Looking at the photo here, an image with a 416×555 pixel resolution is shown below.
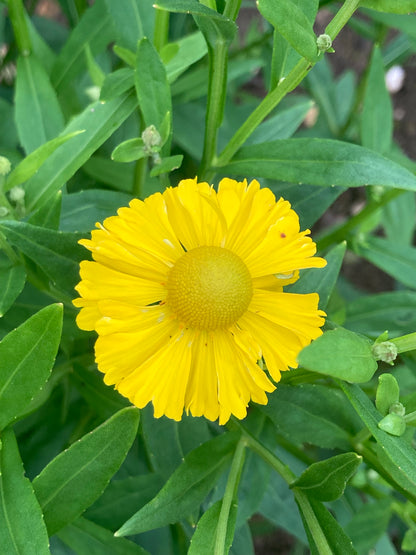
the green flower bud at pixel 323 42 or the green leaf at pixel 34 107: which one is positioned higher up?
the green flower bud at pixel 323 42

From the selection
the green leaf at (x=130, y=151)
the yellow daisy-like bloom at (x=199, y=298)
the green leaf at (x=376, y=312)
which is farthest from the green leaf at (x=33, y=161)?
the green leaf at (x=376, y=312)

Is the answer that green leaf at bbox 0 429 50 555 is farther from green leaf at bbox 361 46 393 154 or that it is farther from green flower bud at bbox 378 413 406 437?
green leaf at bbox 361 46 393 154

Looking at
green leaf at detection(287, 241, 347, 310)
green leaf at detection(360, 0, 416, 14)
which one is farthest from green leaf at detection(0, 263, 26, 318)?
green leaf at detection(360, 0, 416, 14)

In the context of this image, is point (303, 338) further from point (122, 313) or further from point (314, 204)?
point (314, 204)

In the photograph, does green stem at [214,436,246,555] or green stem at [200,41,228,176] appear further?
green stem at [200,41,228,176]

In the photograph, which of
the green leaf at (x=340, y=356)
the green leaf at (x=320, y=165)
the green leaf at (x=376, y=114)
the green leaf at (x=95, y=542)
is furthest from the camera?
the green leaf at (x=376, y=114)

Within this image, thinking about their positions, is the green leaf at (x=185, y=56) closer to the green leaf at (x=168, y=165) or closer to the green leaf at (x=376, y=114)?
the green leaf at (x=168, y=165)

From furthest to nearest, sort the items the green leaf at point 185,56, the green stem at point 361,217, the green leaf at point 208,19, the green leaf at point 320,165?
1. the green stem at point 361,217
2. the green leaf at point 185,56
3. the green leaf at point 320,165
4. the green leaf at point 208,19
